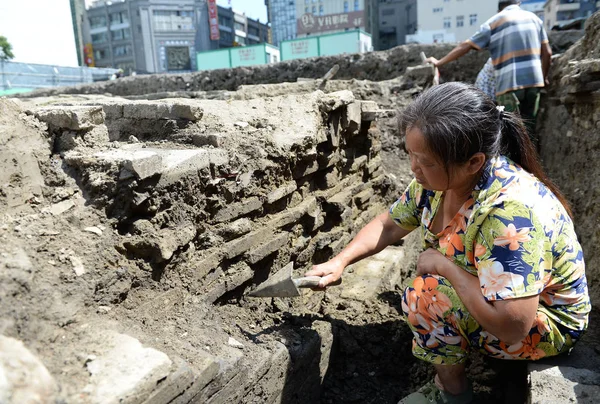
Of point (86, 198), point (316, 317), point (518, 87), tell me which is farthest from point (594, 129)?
point (86, 198)

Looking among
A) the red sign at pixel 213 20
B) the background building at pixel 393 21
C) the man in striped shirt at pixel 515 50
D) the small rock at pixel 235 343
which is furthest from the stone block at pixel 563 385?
the red sign at pixel 213 20

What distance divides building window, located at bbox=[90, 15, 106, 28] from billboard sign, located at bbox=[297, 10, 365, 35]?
21254 mm

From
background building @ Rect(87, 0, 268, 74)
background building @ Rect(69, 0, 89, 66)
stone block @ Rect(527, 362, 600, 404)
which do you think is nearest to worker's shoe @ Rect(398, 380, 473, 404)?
stone block @ Rect(527, 362, 600, 404)

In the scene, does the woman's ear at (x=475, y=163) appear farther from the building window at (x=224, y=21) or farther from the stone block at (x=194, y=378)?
the building window at (x=224, y=21)

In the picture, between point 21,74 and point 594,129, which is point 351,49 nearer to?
point 594,129

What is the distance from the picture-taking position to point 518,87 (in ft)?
14.3

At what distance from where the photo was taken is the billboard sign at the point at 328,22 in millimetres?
37375

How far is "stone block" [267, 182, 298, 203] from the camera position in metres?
2.48

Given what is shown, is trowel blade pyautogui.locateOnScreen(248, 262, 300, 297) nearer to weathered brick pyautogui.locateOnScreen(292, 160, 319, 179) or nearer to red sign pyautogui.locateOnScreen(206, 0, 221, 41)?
weathered brick pyautogui.locateOnScreen(292, 160, 319, 179)

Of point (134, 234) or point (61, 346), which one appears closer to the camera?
point (61, 346)

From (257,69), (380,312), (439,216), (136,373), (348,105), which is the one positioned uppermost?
(257,69)

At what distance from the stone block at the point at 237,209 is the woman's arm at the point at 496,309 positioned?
1.04 metres

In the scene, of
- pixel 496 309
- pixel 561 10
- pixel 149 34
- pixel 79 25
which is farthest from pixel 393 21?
pixel 496 309

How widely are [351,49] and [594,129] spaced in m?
10.1
